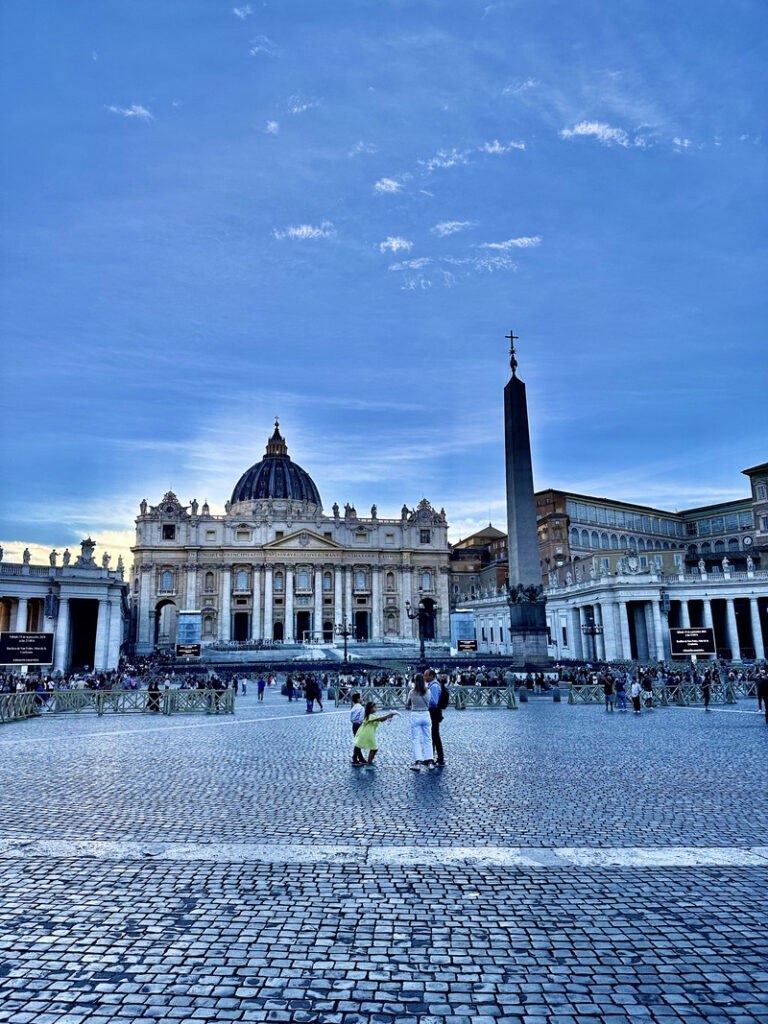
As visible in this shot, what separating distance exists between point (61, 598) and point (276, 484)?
58221 millimetres

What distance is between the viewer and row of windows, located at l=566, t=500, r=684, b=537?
70.9m

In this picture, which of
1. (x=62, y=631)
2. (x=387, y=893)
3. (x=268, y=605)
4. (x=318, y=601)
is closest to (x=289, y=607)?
(x=268, y=605)

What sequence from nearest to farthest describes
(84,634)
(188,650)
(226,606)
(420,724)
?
(420,724) → (188,650) → (84,634) → (226,606)

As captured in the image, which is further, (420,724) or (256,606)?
(256,606)

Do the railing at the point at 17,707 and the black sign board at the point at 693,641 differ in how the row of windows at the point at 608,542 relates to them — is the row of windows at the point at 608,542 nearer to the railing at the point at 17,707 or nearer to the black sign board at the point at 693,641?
the black sign board at the point at 693,641

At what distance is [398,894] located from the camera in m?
5.20

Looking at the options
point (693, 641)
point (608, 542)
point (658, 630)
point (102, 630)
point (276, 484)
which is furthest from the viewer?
point (276, 484)

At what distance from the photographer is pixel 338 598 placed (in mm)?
86250

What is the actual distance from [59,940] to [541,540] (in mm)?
69491

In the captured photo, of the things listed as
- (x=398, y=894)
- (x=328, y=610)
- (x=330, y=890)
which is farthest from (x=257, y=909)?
(x=328, y=610)

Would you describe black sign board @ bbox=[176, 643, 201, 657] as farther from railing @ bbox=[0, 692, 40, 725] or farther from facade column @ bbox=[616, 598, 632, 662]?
facade column @ bbox=[616, 598, 632, 662]

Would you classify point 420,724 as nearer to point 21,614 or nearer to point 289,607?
point 21,614

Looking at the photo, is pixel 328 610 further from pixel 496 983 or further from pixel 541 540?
pixel 496 983

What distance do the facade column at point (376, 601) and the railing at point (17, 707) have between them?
66773mm
